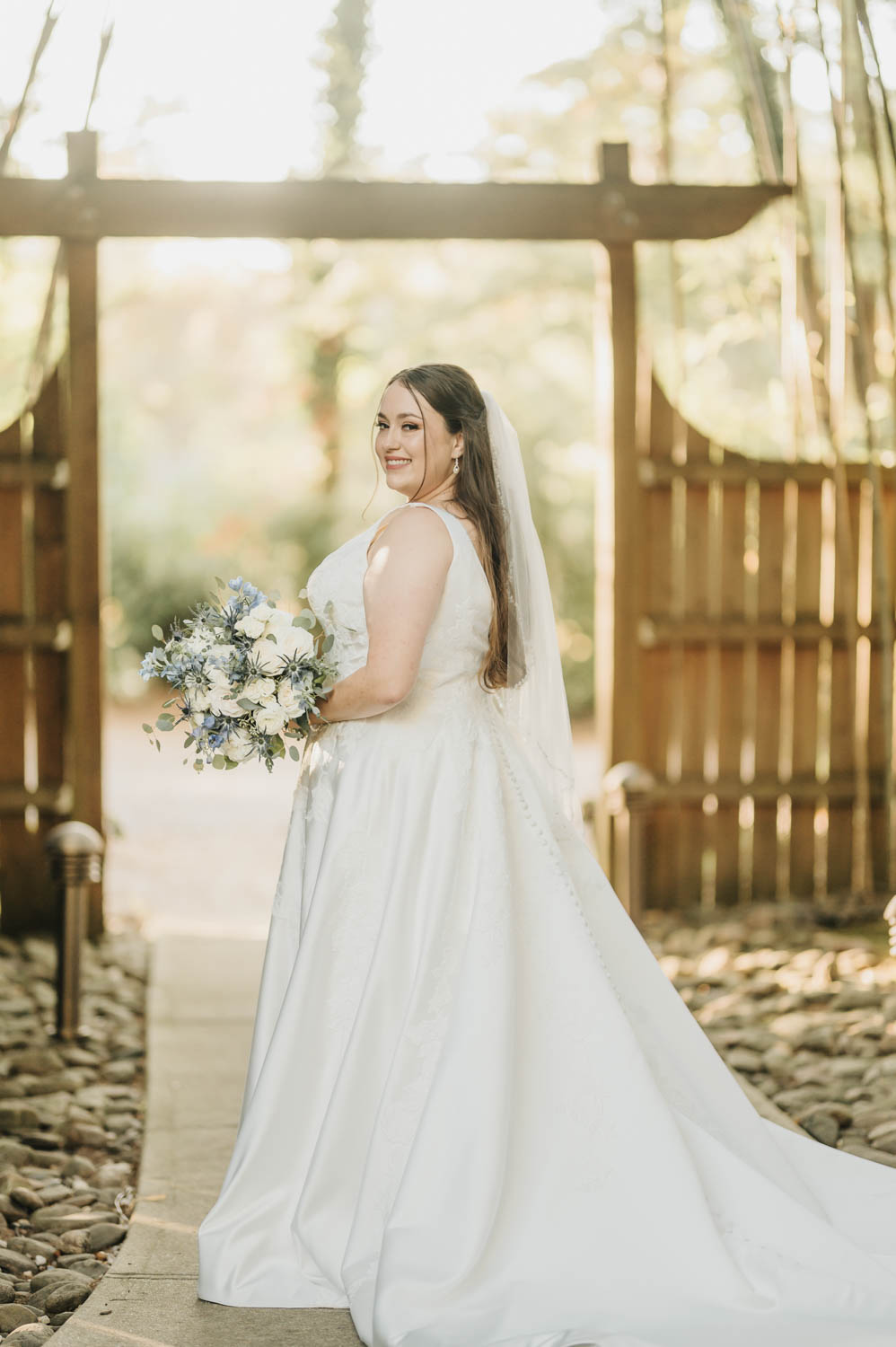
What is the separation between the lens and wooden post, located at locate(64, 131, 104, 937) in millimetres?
5645

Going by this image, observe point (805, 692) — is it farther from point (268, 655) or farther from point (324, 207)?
point (268, 655)

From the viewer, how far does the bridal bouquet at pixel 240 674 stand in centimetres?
271

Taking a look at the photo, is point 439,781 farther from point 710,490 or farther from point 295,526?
point 295,526

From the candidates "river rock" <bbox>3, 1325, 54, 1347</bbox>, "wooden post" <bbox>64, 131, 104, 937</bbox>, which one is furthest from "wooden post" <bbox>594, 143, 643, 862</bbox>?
"river rock" <bbox>3, 1325, 54, 1347</bbox>

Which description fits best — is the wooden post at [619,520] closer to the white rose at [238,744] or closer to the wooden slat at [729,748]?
the wooden slat at [729,748]

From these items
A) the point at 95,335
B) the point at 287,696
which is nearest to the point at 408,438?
the point at 287,696

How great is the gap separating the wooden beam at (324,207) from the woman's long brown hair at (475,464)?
288 centimetres

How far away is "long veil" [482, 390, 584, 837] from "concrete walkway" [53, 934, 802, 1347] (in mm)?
1208

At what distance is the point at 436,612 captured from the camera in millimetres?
2775

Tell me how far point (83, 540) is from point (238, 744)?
323 cm

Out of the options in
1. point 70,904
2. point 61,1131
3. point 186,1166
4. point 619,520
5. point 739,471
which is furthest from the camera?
point 739,471

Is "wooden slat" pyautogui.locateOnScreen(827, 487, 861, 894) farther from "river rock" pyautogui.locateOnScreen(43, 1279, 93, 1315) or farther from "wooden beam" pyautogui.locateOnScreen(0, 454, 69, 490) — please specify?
"river rock" pyautogui.locateOnScreen(43, 1279, 93, 1315)

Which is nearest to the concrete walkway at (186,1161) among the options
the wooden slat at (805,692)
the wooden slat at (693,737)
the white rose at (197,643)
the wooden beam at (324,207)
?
the white rose at (197,643)

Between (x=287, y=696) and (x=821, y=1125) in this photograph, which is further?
(x=821, y=1125)
